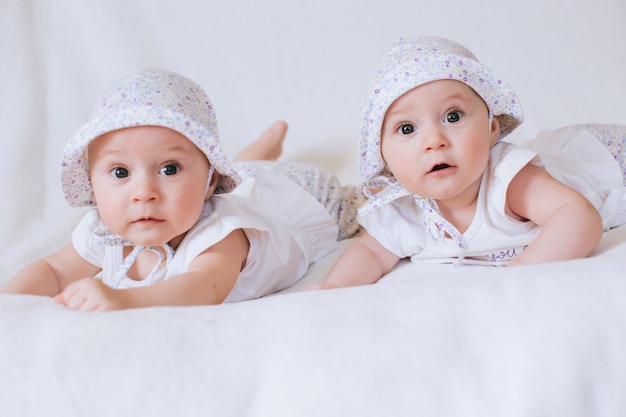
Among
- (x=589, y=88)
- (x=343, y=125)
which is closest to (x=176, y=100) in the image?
(x=343, y=125)

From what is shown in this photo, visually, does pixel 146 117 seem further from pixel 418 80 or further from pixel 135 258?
pixel 418 80

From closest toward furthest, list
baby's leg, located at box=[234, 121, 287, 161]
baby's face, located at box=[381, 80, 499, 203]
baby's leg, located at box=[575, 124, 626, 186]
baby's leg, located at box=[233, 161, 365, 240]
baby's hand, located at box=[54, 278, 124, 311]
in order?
baby's hand, located at box=[54, 278, 124, 311], baby's face, located at box=[381, 80, 499, 203], baby's leg, located at box=[575, 124, 626, 186], baby's leg, located at box=[233, 161, 365, 240], baby's leg, located at box=[234, 121, 287, 161]

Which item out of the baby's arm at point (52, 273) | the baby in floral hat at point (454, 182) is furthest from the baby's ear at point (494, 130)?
the baby's arm at point (52, 273)

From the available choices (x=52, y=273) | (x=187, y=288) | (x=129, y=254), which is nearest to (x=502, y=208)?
(x=187, y=288)

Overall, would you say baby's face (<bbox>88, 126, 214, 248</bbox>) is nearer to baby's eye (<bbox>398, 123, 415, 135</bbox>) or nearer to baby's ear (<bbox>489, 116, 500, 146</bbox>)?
baby's eye (<bbox>398, 123, 415, 135</bbox>)

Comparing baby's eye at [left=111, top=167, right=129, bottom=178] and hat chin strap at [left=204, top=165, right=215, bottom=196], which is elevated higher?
baby's eye at [left=111, top=167, right=129, bottom=178]

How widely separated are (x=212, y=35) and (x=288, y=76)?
27 cm

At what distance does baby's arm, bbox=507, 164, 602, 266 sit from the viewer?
1.14 meters

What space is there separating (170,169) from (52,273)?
1.19 feet

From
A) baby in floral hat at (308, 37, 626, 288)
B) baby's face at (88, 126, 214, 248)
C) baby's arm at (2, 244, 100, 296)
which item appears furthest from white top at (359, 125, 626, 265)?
baby's arm at (2, 244, 100, 296)

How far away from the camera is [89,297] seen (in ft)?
3.06

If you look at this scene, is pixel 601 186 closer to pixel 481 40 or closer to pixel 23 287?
pixel 481 40

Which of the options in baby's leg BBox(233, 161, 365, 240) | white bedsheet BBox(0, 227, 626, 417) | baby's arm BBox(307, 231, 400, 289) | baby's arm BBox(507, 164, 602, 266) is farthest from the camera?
baby's leg BBox(233, 161, 365, 240)

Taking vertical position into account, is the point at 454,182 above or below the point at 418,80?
below
